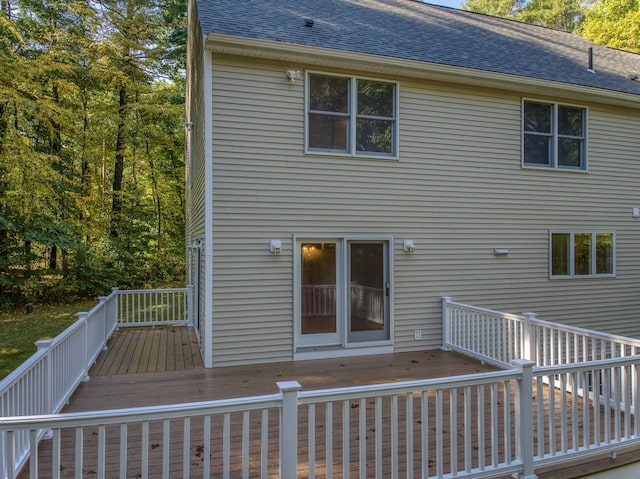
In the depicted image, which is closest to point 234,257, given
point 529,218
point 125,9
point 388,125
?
point 388,125

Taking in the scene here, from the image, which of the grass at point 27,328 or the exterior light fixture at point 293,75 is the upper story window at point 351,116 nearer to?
the exterior light fixture at point 293,75

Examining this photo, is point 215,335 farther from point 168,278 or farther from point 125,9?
point 125,9

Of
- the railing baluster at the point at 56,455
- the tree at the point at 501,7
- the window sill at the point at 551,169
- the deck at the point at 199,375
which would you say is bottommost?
the deck at the point at 199,375

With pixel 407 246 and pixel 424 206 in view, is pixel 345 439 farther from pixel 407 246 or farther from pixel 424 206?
pixel 424 206

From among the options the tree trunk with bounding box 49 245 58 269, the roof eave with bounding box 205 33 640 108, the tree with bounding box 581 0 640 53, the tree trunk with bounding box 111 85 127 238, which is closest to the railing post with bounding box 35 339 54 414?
the roof eave with bounding box 205 33 640 108

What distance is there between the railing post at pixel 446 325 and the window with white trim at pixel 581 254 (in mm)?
2448

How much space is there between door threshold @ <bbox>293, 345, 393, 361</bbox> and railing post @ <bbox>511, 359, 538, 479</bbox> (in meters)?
3.66

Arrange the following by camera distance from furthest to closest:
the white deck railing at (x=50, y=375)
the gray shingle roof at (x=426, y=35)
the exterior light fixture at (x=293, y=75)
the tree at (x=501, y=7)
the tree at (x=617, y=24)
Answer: the tree at (x=501, y=7), the tree at (x=617, y=24), the gray shingle roof at (x=426, y=35), the exterior light fixture at (x=293, y=75), the white deck railing at (x=50, y=375)

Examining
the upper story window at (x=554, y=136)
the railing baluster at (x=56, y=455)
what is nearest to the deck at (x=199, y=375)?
the railing baluster at (x=56, y=455)

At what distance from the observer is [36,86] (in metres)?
11.9

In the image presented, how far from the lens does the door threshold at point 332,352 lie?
21.3ft

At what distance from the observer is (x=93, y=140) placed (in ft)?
48.9

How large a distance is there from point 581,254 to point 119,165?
15.3 meters

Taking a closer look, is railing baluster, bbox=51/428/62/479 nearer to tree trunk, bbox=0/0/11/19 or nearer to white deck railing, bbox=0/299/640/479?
white deck railing, bbox=0/299/640/479
